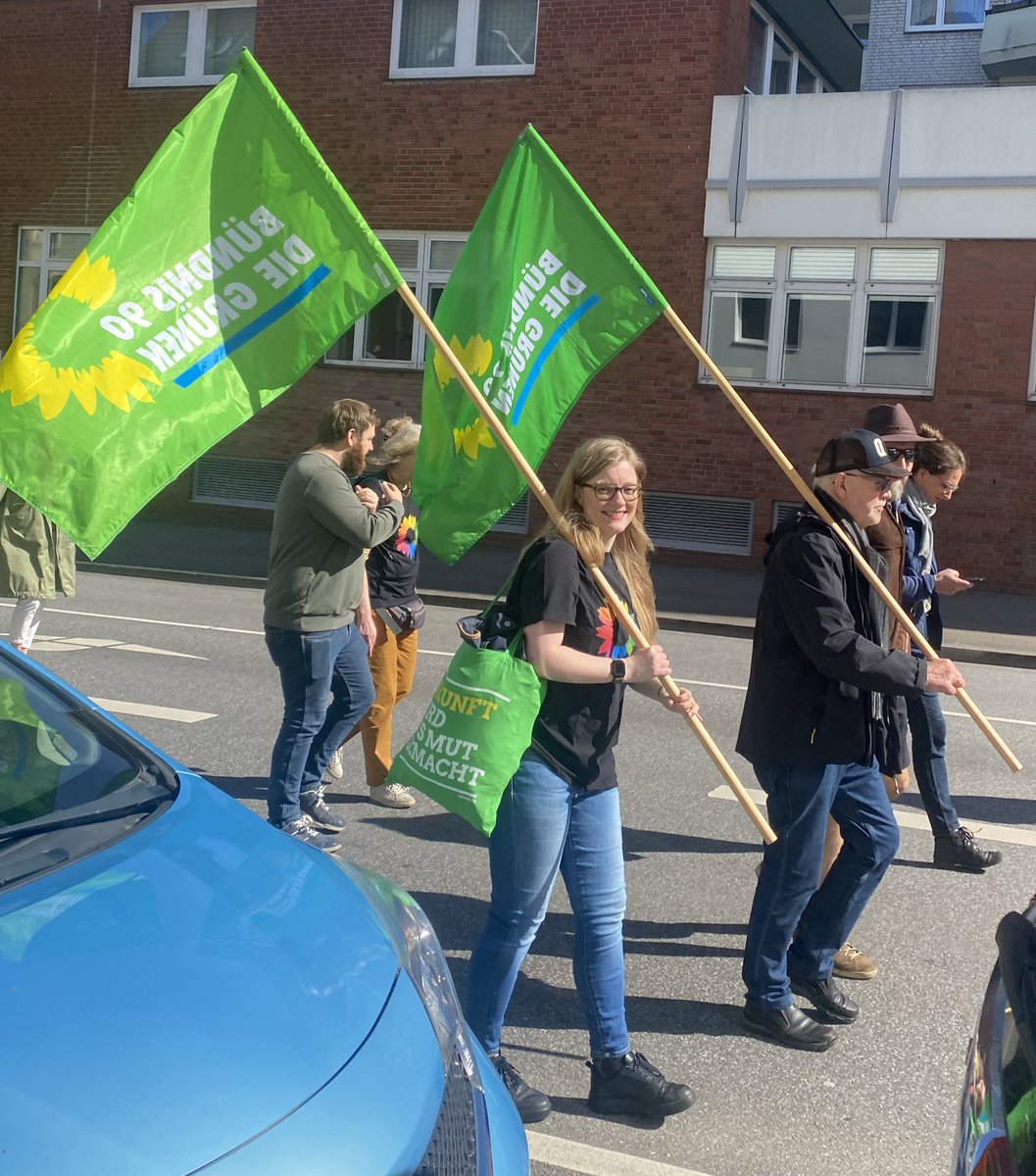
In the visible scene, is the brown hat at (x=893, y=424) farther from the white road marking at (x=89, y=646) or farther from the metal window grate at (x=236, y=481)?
the metal window grate at (x=236, y=481)

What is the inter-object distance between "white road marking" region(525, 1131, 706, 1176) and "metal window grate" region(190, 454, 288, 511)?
54.5ft

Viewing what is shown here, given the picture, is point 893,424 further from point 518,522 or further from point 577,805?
point 518,522

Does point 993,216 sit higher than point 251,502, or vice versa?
point 993,216

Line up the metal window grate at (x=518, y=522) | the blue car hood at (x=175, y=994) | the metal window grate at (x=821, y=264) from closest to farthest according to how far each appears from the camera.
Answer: the blue car hood at (x=175, y=994) < the metal window grate at (x=821, y=264) < the metal window grate at (x=518, y=522)

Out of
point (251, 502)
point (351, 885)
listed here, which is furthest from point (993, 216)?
point (351, 885)

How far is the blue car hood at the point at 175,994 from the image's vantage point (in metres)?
2.01

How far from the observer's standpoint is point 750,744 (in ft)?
14.3

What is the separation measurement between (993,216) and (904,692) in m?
13.5

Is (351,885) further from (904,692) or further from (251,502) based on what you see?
(251,502)

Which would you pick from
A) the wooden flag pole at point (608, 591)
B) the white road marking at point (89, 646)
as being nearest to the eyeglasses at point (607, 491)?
the wooden flag pole at point (608, 591)

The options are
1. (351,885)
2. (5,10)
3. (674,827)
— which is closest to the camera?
(351,885)

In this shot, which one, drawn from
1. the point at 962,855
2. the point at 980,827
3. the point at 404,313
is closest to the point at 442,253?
the point at 404,313

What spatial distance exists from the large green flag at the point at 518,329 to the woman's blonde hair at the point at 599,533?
Result: 692 millimetres

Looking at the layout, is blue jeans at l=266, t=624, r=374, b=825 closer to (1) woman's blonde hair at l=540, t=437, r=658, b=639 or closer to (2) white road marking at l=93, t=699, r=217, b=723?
(1) woman's blonde hair at l=540, t=437, r=658, b=639
